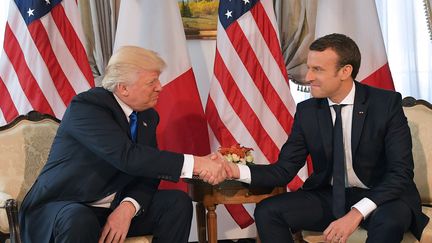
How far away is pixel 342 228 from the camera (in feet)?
8.32

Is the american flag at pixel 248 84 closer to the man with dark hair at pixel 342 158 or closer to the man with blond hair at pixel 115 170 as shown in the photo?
the man with dark hair at pixel 342 158

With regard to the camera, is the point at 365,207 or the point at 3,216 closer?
the point at 365,207

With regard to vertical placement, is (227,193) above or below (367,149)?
below

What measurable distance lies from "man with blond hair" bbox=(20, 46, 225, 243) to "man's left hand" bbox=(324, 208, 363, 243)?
60 centimetres

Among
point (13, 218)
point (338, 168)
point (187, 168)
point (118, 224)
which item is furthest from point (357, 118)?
point (13, 218)

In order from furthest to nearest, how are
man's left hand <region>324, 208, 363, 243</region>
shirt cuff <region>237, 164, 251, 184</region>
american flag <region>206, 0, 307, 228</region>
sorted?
american flag <region>206, 0, 307, 228</region>, shirt cuff <region>237, 164, 251, 184</region>, man's left hand <region>324, 208, 363, 243</region>

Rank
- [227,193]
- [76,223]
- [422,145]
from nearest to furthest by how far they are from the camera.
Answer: [76,223]
[227,193]
[422,145]

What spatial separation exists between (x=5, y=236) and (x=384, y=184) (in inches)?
74.6

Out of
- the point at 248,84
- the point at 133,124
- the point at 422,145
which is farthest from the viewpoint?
the point at 248,84

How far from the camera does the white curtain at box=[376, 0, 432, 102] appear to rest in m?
4.78

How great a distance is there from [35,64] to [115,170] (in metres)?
1.45

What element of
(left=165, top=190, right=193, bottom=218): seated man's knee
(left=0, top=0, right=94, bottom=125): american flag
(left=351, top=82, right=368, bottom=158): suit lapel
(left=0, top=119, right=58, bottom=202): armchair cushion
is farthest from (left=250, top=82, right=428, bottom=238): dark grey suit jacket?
(left=0, top=0, right=94, bottom=125): american flag

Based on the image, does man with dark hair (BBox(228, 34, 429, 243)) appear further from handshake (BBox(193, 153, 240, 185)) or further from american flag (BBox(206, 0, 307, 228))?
american flag (BBox(206, 0, 307, 228))

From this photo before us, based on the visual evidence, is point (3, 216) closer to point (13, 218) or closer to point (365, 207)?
point (13, 218)
